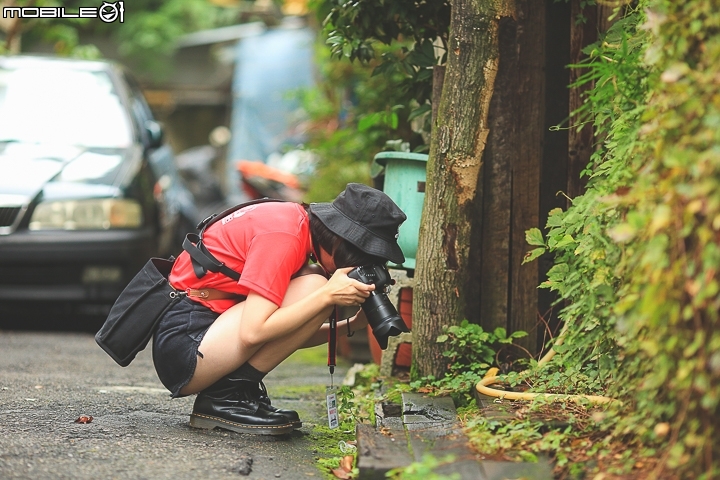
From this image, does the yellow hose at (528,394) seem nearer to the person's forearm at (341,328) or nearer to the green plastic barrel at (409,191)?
the person's forearm at (341,328)

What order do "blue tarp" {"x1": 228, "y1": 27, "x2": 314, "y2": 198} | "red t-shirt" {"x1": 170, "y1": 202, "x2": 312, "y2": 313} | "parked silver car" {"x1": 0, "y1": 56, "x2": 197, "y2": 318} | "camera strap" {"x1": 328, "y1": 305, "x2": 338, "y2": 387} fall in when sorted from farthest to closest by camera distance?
"blue tarp" {"x1": 228, "y1": 27, "x2": 314, "y2": 198} < "parked silver car" {"x1": 0, "y1": 56, "x2": 197, "y2": 318} < "camera strap" {"x1": 328, "y1": 305, "x2": 338, "y2": 387} < "red t-shirt" {"x1": 170, "y1": 202, "x2": 312, "y2": 313}

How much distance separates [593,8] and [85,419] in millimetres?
2811

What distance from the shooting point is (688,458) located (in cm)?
234

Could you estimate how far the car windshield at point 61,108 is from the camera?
22.2 ft

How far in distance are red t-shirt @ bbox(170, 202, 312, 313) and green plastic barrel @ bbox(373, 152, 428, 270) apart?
873 millimetres

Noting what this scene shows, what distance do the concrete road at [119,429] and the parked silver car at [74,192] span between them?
0.86m

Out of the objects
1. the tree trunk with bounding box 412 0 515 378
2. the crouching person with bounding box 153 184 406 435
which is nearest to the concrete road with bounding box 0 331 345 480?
the crouching person with bounding box 153 184 406 435

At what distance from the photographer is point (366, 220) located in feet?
Result: 11.3

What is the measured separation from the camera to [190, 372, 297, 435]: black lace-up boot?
3.67 meters

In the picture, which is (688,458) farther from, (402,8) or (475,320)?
(402,8)

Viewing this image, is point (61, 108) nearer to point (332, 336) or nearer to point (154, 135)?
point (154, 135)

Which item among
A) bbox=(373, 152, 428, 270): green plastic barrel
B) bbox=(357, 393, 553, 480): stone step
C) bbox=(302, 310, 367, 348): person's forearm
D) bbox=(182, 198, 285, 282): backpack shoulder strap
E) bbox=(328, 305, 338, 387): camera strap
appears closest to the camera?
bbox=(357, 393, 553, 480): stone step

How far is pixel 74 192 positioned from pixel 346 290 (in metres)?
3.30

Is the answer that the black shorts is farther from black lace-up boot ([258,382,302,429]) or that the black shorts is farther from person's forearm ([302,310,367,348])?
person's forearm ([302,310,367,348])
